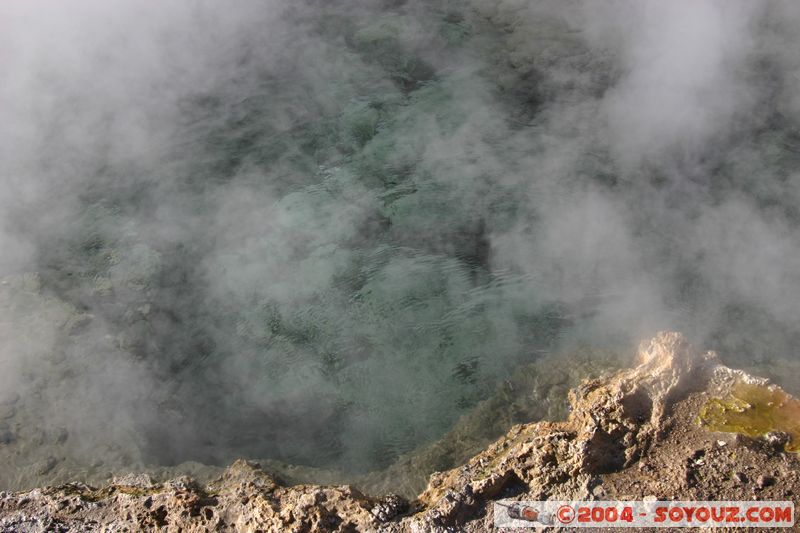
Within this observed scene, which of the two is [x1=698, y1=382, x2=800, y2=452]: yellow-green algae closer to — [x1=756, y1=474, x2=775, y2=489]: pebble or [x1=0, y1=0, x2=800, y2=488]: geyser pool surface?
[x1=756, y1=474, x2=775, y2=489]: pebble

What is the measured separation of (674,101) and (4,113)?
4.83 meters

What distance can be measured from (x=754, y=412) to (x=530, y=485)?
3.25 ft

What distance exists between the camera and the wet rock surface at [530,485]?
240 cm

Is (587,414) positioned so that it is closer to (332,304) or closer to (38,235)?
(332,304)

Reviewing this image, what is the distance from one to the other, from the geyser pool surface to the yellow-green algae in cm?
41

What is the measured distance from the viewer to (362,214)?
13.3 feet

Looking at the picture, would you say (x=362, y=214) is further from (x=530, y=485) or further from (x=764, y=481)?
(x=764, y=481)

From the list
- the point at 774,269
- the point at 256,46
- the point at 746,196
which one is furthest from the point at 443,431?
the point at 256,46

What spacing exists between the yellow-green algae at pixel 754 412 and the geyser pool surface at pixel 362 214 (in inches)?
16.2

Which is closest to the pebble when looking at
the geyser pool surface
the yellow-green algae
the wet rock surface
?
the wet rock surface

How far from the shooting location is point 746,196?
152 inches

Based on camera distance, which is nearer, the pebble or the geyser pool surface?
the pebble

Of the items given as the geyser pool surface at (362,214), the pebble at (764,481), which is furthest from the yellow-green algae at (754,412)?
the geyser pool surface at (362,214)

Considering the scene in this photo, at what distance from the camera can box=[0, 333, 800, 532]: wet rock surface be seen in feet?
7.89
